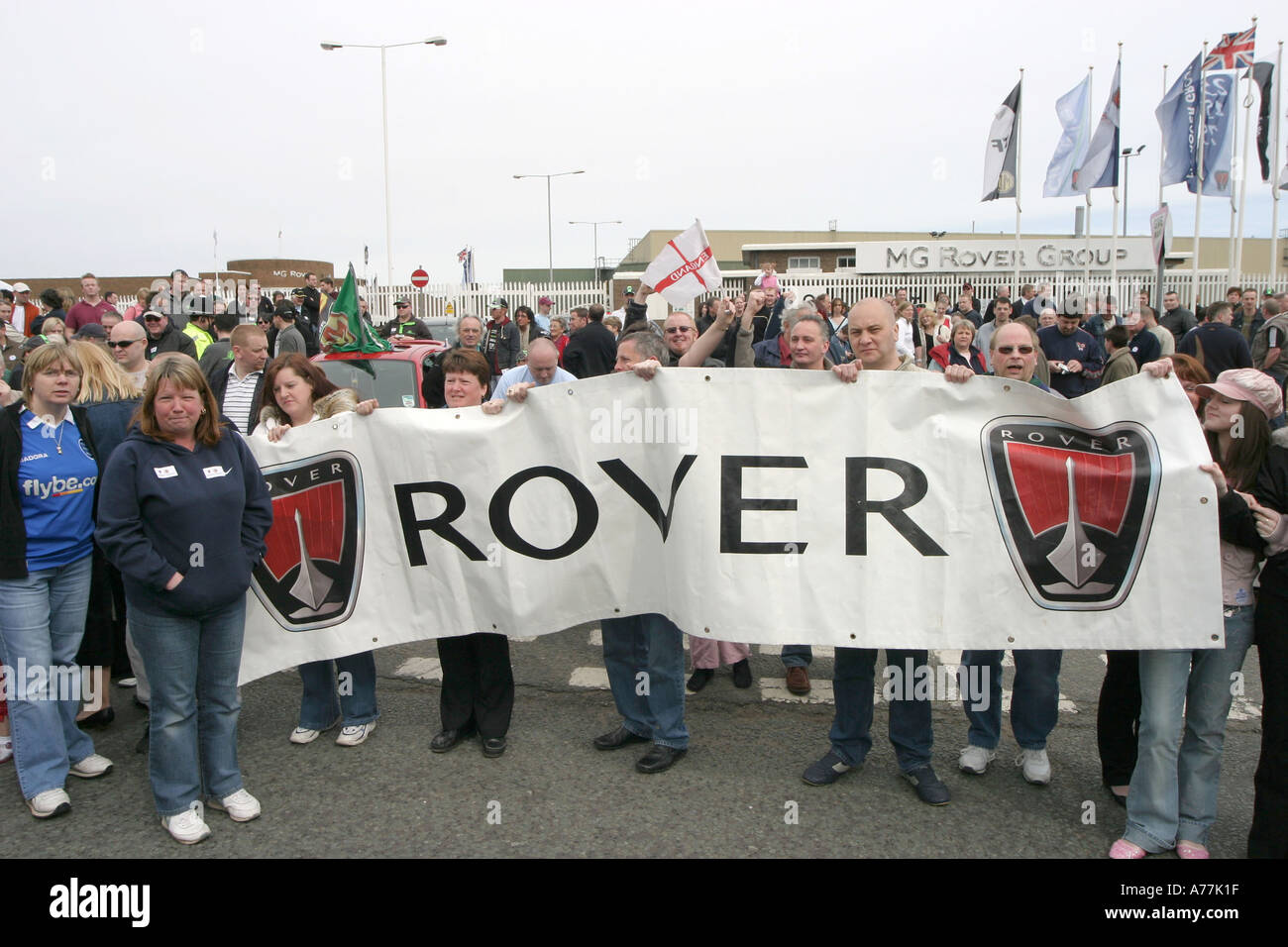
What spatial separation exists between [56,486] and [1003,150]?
987 inches

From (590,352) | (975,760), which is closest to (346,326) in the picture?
(590,352)

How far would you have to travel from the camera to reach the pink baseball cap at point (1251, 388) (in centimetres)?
368

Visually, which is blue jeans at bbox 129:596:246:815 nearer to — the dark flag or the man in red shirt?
the man in red shirt

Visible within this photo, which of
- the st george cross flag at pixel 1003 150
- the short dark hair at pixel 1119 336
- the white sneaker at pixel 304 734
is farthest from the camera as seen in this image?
the st george cross flag at pixel 1003 150

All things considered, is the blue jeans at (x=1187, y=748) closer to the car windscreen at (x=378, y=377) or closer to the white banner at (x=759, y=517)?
the white banner at (x=759, y=517)

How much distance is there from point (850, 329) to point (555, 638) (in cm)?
319

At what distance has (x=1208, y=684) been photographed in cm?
375

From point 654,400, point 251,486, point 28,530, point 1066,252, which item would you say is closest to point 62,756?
point 28,530

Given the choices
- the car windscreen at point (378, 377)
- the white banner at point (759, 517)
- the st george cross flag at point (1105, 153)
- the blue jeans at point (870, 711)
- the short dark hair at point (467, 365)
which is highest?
the st george cross flag at point (1105, 153)

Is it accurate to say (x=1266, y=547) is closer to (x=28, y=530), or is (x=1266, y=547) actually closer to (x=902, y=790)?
(x=902, y=790)

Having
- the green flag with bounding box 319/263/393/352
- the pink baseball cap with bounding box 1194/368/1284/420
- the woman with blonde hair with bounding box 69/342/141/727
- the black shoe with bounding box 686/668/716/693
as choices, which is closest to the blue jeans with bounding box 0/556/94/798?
the woman with blonde hair with bounding box 69/342/141/727

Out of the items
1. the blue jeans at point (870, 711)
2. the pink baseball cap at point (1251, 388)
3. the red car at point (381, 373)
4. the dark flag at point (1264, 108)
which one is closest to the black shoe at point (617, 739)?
the blue jeans at point (870, 711)

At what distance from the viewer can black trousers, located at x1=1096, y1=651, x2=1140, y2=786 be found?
4242 mm

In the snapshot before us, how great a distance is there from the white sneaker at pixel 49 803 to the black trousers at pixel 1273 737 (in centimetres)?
480
